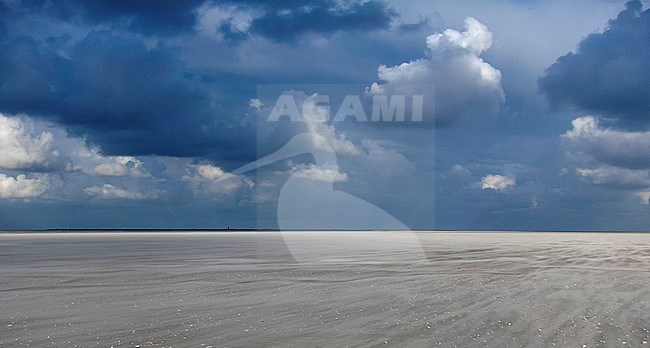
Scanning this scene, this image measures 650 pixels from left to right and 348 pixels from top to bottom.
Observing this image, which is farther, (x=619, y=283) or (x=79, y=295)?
(x=619, y=283)

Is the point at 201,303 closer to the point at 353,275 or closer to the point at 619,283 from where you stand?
the point at 353,275

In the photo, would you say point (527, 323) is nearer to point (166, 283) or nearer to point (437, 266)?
point (166, 283)

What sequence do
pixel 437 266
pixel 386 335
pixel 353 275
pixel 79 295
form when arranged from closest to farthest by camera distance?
pixel 386 335, pixel 79 295, pixel 353 275, pixel 437 266

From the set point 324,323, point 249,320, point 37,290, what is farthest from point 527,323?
point 37,290

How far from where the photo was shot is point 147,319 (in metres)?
15.1

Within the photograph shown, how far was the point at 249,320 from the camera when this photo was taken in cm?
1494

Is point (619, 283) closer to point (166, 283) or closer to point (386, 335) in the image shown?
point (386, 335)

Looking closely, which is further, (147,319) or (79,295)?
(79,295)

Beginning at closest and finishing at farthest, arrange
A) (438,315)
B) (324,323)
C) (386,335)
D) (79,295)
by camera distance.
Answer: (386,335) → (324,323) → (438,315) → (79,295)

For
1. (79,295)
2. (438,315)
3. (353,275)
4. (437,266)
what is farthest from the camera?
(437,266)

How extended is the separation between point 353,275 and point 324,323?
13.3 m

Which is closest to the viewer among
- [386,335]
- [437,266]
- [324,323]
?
[386,335]

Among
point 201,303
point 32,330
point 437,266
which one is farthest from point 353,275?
point 32,330

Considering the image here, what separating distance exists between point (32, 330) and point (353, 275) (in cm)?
1637
